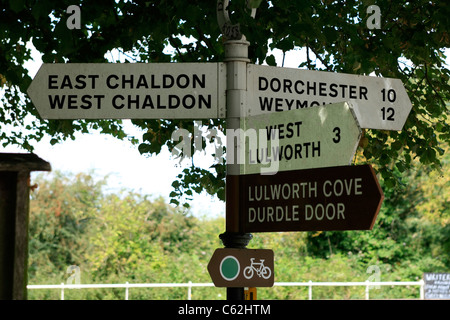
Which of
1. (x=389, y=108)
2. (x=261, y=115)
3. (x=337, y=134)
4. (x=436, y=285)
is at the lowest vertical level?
(x=436, y=285)

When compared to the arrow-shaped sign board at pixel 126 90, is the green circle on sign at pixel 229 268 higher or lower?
lower

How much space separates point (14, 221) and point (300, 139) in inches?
137

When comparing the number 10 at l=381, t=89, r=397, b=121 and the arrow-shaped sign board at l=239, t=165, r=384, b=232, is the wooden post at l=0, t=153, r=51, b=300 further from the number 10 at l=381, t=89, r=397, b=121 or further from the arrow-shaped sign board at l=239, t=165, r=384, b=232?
the number 10 at l=381, t=89, r=397, b=121

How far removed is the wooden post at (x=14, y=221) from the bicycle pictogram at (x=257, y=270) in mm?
3121

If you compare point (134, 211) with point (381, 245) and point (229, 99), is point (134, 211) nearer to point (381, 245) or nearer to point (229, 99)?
point (381, 245)

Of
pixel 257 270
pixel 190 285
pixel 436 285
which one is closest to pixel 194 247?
pixel 190 285

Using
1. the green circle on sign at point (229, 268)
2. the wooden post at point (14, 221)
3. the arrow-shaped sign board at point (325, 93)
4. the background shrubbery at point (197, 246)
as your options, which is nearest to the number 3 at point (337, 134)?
the arrow-shaped sign board at point (325, 93)

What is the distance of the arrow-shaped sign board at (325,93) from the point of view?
4.27 m

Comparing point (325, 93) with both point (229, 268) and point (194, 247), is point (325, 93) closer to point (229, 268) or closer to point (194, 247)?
point (229, 268)

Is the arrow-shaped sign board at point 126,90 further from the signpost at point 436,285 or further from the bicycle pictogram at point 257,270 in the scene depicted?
the signpost at point 436,285

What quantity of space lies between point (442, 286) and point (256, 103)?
1838cm

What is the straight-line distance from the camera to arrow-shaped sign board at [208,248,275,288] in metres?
3.94

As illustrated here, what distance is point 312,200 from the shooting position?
3.70m
